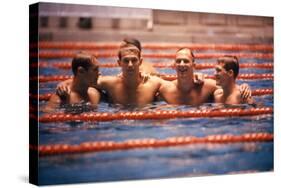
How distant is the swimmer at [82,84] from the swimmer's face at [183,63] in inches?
44.2

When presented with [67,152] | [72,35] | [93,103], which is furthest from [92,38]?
[67,152]

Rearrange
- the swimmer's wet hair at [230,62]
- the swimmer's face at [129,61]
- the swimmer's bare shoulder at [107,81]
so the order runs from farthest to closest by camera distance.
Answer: the swimmer's wet hair at [230,62] < the swimmer's face at [129,61] < the swimmer's bare shoulder at [107,81]

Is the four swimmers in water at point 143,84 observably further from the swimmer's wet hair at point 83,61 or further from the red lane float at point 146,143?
the red lane float at point 146,143

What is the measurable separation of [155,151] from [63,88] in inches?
57.0

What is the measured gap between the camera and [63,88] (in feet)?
27.1

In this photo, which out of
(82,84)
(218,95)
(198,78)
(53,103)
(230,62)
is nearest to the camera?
(53,103)

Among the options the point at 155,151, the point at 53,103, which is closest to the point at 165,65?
the point at 155,151

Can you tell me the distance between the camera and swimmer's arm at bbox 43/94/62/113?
26.8ft

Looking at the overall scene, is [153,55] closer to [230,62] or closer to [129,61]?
[129,61]

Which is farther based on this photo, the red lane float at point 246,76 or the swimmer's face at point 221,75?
the swimmer's face at point 221,75

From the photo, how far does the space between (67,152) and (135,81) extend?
125 cm

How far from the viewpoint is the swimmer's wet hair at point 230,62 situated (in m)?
9.22

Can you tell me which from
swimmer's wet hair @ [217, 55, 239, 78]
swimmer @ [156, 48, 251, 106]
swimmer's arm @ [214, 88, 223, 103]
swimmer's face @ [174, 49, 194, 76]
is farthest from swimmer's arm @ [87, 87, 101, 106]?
swimmer's wet hair @ [217, 55, 239, 78]

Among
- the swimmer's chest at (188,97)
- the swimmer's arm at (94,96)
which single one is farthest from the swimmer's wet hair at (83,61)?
the swimmer's chest at (188,97)
